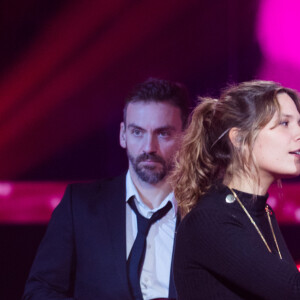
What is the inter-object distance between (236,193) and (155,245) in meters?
0.74

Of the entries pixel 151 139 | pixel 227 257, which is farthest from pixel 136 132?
pixel 227 257

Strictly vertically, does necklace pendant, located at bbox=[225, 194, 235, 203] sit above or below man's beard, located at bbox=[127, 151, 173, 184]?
below

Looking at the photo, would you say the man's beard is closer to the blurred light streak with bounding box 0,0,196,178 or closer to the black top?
the blurred light streak with bounding box 0,0,196,178

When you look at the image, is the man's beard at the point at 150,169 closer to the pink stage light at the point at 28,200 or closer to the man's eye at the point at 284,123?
the pink stage light at the point at 28,200

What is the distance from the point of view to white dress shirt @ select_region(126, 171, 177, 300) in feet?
6.18

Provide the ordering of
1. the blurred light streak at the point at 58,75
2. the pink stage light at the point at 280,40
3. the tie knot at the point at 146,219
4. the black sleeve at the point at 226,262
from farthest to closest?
the pink stage light at the point at 280,40 < the blurred light streak at the point at 58,75 < the tie knot at the point at 146,219 < the black sleeve at the point at 226,262

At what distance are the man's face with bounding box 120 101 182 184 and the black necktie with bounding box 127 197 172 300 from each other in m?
0.13

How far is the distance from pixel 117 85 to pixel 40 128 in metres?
0.44

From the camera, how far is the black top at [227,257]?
3.58 feet

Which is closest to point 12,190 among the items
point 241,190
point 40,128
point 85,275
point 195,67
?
point 40,128

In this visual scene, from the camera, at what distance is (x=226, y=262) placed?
1.15 m

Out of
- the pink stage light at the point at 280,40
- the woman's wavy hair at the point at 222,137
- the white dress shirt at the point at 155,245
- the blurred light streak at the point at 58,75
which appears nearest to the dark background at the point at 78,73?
the blurred light streak at the point at 58,75

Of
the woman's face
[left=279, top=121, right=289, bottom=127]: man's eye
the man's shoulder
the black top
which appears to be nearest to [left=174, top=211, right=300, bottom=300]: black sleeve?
the black top

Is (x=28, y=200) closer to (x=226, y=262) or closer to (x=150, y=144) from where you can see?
(x=150, y=144)
